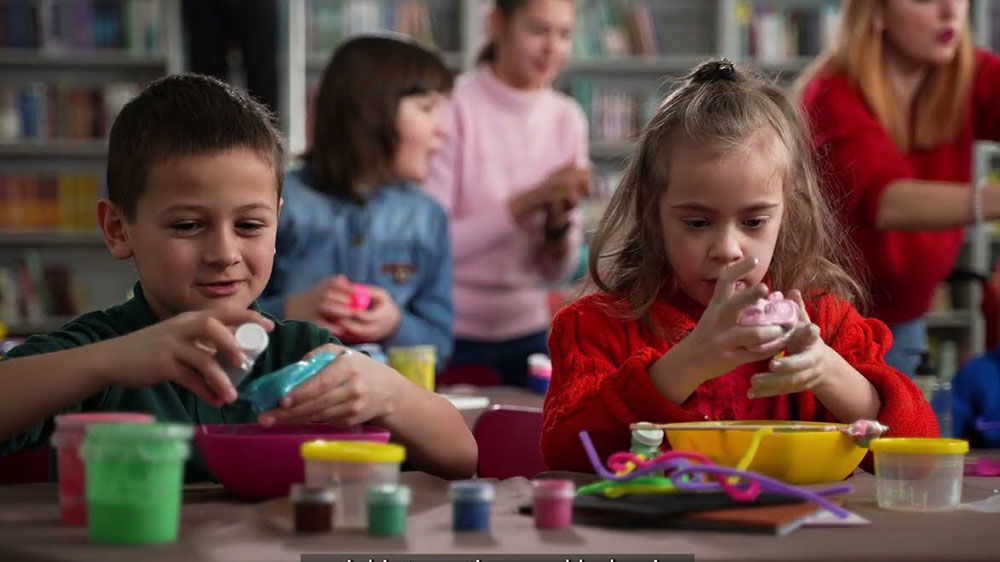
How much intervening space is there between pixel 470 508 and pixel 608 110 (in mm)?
5365

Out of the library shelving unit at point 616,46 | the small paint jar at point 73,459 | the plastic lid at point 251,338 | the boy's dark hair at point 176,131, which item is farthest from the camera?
the library shelving unit at point 616,46

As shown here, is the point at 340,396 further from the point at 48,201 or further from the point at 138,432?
the point at 48,201

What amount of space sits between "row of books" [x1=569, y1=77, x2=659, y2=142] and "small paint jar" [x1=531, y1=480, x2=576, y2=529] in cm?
528

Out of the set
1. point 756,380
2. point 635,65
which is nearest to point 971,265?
point 635,65

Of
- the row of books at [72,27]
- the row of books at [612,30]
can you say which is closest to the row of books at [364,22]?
the row of books at [612,30]

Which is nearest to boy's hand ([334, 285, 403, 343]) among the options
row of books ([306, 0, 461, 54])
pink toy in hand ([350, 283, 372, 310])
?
pink toy in hand ([350, 283, 372, 310])

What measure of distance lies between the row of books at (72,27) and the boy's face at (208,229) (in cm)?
497

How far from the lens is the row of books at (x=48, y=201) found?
6.21m

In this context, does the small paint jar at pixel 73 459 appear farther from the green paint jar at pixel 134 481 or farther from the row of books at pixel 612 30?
the row of books at pixel 612 30

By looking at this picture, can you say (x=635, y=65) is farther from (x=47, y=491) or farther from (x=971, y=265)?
(x=47, y=491)

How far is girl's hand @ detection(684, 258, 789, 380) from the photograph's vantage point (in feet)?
4.02

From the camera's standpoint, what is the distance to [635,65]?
6219 mm

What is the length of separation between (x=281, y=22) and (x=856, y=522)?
17.3 feet

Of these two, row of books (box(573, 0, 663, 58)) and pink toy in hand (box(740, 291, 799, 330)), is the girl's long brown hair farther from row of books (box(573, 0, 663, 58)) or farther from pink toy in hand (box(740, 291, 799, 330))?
row of books (box(573, 0, 663, 58))
